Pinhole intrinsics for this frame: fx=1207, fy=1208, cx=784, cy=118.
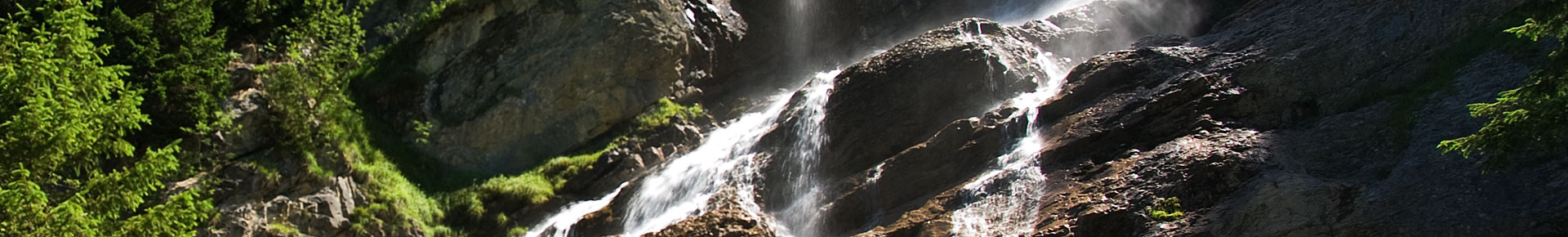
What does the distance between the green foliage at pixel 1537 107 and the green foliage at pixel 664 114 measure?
12893mm

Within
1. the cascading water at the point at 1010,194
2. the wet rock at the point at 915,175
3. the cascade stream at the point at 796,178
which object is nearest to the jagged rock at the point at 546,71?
the cascade stream at the point at 796,178

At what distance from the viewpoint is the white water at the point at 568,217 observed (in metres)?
16.8

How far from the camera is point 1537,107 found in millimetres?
8383

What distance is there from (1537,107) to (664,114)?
44.5ft

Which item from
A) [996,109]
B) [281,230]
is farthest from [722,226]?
[281,230]

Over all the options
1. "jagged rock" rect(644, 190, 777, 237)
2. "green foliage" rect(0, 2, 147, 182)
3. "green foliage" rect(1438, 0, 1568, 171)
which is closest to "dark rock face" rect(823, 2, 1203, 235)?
"jagged rock" rect(644, 190, 777, 237)

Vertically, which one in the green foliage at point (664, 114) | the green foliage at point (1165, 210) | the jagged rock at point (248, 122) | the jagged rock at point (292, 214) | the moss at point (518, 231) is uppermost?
the jagged rock at point (248, 122)

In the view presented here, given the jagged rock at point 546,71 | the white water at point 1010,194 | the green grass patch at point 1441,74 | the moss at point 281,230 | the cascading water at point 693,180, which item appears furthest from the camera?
the jagged rock at point 546,71

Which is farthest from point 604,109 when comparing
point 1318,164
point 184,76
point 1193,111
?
point 1318,164

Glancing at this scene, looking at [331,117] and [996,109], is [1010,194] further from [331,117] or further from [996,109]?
[331,117]

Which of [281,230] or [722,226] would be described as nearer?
[722,226]

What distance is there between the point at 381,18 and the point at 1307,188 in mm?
18547

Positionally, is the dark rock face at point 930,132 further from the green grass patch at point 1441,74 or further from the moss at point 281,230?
the moss at point 281,230

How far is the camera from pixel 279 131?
1702 centimetres
